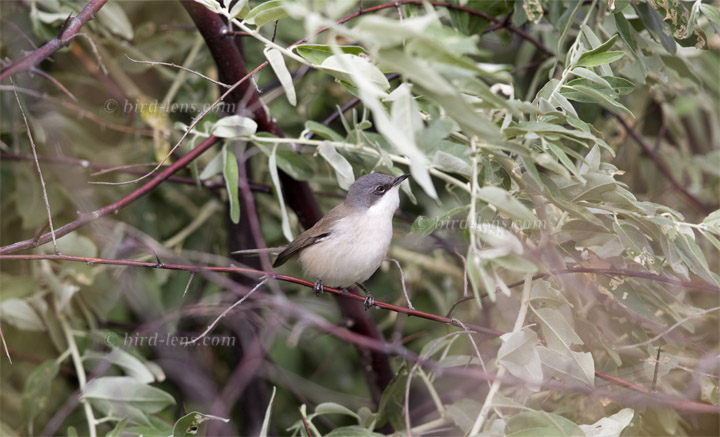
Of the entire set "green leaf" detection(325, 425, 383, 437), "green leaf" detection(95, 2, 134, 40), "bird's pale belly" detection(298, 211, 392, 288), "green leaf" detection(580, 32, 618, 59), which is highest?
"green leaf" detection(95, 2, 134, 40)

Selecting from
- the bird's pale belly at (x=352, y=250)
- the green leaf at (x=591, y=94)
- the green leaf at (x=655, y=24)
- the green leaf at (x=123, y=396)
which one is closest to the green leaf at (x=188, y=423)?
the green leaf at (x=123, y=396)

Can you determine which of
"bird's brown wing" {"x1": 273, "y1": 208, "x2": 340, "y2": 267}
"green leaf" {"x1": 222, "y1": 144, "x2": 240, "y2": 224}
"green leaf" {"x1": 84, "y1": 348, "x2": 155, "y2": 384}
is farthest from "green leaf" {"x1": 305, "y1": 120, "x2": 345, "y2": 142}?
"green leaf" {"x1": 84, "y1": 348, "x2": 155, "y2": 384}

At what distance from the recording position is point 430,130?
63.2 inches

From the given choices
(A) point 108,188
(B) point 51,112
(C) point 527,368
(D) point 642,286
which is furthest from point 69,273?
(D) point 642,286

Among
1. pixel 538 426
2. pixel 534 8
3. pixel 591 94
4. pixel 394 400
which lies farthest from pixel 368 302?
pixel 534 8

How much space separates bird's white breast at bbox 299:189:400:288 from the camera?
320 cm

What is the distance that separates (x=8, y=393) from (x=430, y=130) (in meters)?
2.74

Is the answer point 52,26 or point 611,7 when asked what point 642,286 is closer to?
point 611,7

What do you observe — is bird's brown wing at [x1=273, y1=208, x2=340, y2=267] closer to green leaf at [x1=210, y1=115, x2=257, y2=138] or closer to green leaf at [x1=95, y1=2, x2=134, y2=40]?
green leaf at [x1=210, y1=115, x2=257, y2=138]

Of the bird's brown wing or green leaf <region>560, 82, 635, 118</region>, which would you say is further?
the bird's brown wing

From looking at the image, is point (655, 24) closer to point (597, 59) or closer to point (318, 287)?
point (597, 59)

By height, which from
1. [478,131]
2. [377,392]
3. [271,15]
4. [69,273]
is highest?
[271,15]

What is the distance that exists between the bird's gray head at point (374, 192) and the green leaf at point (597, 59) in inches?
46.7

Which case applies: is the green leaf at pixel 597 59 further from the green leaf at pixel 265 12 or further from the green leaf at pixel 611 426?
the green leaf at pixel 611 426
